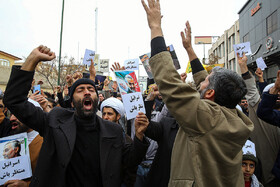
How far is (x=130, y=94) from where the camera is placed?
2.54 metres

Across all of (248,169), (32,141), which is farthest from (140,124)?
(248,169)

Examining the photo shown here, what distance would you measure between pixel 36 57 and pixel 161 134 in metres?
1.57

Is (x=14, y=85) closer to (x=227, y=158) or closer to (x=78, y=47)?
(x=227, y=158)

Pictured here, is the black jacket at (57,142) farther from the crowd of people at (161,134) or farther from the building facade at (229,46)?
the building facade at (229,46)

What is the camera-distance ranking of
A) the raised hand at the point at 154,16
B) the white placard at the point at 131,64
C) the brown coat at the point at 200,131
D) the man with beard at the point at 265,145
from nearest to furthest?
1. the brown coat at the point at 200,131
2. the raised hand at the point at 154,16
3. the man with beard at the point at 265,145
4. the white placard at the point at 131,64

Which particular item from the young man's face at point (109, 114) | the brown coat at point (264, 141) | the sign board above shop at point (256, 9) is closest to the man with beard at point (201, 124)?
the brown coat at point (264, 141)

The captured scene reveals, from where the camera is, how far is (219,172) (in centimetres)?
145

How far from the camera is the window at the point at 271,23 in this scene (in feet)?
61.5

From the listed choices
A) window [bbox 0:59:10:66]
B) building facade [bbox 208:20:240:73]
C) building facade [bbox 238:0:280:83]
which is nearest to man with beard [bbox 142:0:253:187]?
building facade [bbox 238:0:280:83]

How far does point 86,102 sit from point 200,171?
1.42m

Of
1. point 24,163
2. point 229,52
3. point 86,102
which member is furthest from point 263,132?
point 229,52

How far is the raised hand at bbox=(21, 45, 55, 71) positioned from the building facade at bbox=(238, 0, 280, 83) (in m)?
20.4

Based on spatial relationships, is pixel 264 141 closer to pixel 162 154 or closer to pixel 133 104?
pixel 162 154

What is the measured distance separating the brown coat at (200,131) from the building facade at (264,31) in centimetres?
2000
